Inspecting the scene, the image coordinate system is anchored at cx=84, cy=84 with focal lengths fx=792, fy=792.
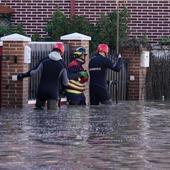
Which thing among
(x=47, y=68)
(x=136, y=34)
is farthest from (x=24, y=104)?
(x=136, y=34)

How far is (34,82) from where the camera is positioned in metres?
18.3

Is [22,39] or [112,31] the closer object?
[22,39]

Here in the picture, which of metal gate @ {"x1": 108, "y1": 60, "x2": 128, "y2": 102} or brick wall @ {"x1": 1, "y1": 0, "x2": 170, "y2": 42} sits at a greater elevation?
brick wall @ {"x1": 1, "y1": 0, "x2": 170, "y2": 42}

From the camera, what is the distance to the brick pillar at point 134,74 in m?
21.1

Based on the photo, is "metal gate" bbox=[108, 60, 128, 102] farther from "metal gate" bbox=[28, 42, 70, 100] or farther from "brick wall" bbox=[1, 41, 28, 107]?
"brick wall" bbox=[1, 41, 28, 107]

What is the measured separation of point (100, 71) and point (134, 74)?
379 centimetres

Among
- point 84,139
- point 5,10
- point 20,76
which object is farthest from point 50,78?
point 5,10

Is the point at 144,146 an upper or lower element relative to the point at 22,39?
lower

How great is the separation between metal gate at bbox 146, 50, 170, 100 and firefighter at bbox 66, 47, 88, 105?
4.57 m

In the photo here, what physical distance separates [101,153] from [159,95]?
12103 millimetres

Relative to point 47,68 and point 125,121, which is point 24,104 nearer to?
point 47,68

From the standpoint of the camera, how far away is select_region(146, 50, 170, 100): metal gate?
21.7 metres

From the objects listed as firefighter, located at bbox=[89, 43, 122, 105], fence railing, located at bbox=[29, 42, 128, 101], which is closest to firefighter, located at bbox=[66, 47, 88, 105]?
firefighter, located at bbox=[89, 43, 122, 105]

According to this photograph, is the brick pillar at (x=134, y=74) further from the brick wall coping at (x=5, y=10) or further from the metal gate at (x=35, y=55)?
the brick wall coping at (x=5, y=10)
